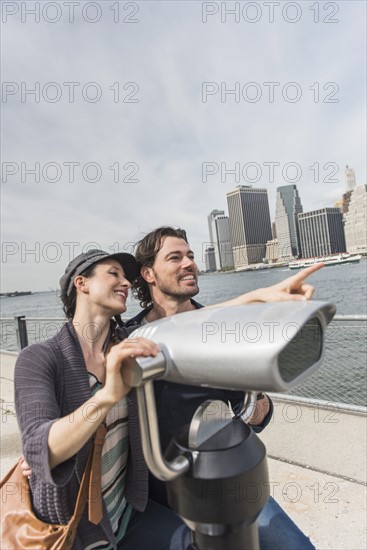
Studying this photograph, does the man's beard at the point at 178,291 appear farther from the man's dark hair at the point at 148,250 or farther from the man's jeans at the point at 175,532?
the man's jeans at the point at 175,532

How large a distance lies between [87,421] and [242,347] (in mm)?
452

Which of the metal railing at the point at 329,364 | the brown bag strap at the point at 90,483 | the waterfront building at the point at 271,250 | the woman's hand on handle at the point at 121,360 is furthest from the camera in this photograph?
the metal railing at the point at 329,364

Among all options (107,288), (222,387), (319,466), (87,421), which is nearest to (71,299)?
(107,288)

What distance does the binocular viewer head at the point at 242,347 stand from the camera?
0.70 metres

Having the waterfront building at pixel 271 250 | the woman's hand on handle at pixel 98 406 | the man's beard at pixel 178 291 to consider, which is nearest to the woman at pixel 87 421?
the woman's hand on handle at pixel 98 406

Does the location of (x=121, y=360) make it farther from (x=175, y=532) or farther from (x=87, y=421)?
(x=175, y=532)

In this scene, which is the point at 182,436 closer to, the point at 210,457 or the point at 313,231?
the point at 210,457

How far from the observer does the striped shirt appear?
1.29m

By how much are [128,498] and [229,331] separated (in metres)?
0.94

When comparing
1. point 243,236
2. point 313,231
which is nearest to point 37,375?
point 243,236

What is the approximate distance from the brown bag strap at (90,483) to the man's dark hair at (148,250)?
0.98m

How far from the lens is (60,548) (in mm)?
1100

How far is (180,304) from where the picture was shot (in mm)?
1994

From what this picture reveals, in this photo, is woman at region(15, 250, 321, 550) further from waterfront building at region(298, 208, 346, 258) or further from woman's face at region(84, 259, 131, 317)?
waterfront building at region(298, 208, 346, 258)
